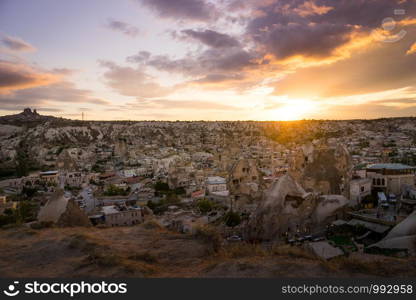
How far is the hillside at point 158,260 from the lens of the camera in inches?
252

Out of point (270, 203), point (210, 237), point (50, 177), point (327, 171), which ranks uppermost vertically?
point (327, 171)

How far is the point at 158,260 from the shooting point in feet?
25.8

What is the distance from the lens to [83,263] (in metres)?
7.31

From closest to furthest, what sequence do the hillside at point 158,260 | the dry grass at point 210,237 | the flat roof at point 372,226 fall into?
the hillside at point 158,260, the dry grass at point 210,237, the flat roof at point 372,226

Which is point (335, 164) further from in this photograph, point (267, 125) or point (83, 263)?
point (267, 125)

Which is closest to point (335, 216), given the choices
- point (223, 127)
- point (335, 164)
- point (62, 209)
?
point (335, 164)

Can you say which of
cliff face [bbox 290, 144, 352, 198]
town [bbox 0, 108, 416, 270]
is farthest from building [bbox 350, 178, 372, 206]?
cliff face [bbox 290, 144, 352, 198]

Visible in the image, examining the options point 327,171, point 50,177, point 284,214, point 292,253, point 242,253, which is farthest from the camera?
point 50,177

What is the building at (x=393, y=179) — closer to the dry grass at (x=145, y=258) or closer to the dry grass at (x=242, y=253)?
the dry grass at (x=242, y=253)

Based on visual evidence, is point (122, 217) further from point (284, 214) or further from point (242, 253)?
point (242, 253)

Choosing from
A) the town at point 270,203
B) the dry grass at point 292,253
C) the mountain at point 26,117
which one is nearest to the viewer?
the dry grass at point 292,253

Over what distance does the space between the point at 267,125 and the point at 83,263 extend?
127842mm

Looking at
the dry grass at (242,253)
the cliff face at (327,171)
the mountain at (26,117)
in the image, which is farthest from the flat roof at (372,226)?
the mountain at (26,117)

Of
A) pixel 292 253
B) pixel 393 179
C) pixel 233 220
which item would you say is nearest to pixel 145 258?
pixel 292 253
